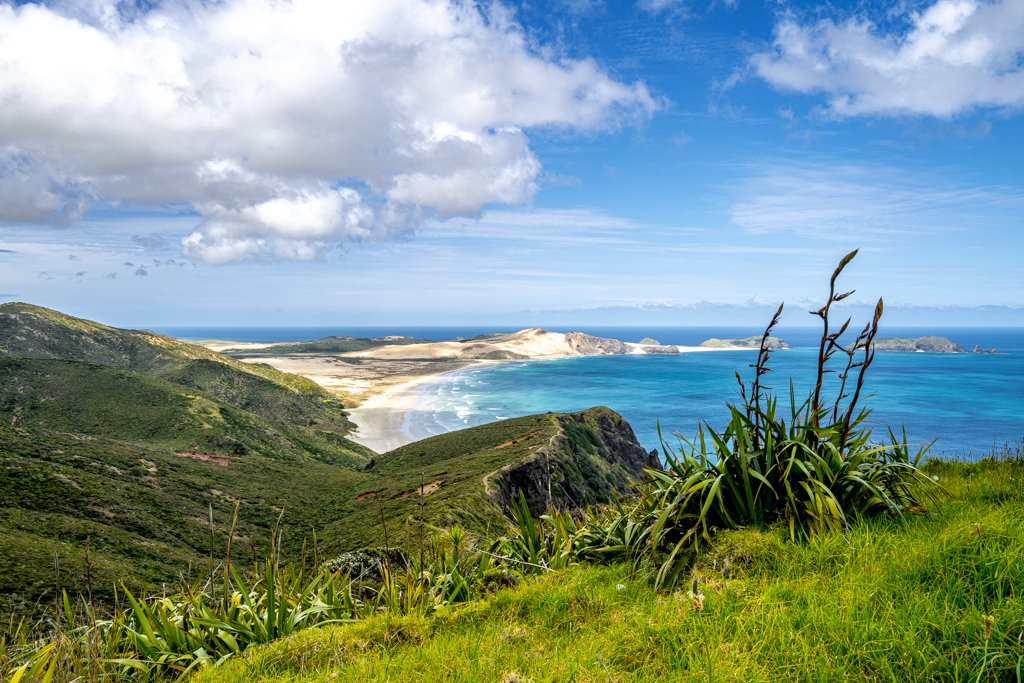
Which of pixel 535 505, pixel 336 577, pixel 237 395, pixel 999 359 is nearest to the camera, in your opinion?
pixel 336 577

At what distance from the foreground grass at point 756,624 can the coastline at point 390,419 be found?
42777 millimetres

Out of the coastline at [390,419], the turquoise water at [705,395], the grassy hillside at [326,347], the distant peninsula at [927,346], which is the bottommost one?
the coastline at [390,419]

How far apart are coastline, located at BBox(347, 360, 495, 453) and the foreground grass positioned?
42777mm

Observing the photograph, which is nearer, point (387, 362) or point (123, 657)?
point (123, 657)

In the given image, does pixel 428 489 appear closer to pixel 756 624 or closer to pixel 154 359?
pixel 756 624

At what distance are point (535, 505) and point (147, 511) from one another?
41.1 ft

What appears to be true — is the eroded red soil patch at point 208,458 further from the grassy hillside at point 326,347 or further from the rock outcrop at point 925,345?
the rock outcrop at point 925,345

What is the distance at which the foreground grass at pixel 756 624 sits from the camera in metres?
2.40

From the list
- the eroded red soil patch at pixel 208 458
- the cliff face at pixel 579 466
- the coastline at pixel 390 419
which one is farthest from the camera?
the coastline at pixel 390 419

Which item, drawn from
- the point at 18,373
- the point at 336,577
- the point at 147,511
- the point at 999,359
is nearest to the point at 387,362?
the point at 18,373

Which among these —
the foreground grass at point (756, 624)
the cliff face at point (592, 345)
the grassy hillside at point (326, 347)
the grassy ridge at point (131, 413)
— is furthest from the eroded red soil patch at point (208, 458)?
the cliff face at point (592, 345)

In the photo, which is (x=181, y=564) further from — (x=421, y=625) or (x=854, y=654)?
(x=854, y=654)

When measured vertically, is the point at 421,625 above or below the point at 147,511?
above

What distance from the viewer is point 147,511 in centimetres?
1591
